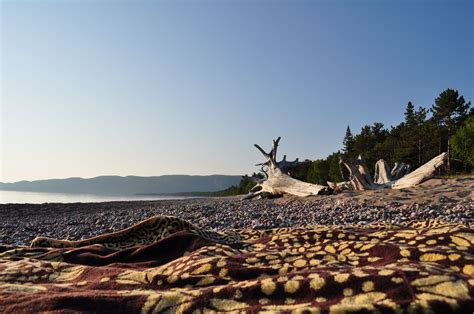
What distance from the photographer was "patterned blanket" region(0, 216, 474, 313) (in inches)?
44.0

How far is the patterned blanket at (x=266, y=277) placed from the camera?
112 cm

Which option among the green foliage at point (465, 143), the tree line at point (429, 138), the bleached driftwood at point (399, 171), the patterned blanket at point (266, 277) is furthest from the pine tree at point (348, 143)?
the patterned blanket at point (266, 277)

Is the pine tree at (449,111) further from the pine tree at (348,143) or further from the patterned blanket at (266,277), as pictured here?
the patterned blanket at (266,277)

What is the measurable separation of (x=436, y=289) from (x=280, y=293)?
52 cm

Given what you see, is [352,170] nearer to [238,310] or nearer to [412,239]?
[412,239]

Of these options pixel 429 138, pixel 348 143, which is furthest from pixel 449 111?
pixel 348 143

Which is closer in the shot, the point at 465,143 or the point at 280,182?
the point at 280,182

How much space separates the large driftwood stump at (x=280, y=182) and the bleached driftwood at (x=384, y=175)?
1.59 m

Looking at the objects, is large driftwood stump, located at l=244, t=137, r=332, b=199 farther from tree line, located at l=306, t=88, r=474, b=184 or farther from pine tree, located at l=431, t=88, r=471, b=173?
pine tree, located at l=431, t=88, r=471, b=173

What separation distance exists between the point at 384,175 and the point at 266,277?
15.4 meters

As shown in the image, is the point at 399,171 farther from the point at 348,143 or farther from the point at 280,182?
the point at 348,143

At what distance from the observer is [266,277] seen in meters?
1.50

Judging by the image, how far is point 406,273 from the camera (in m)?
1.19

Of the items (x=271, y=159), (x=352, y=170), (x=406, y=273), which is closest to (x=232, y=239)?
(x=406, y=273)
